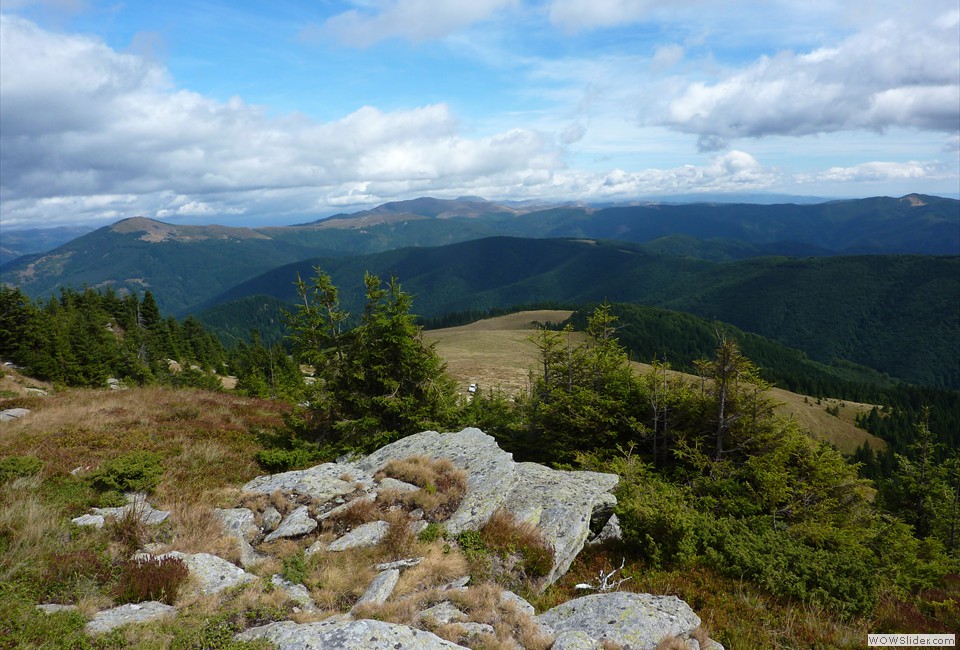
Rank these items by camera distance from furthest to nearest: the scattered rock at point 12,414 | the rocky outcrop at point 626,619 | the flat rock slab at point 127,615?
the scattered rock at point 12,414, the rocky outcrop at point 626,619, the flat rock slab at point 127,615

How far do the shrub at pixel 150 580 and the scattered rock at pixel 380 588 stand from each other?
3.13m

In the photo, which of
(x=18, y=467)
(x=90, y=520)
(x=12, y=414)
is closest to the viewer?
(x=90, y=520)

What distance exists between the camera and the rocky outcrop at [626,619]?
25.8 feet

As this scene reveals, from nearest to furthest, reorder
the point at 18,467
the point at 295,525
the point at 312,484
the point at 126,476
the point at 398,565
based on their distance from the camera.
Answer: the point at 398,565 < the point at 295,525 < the point at 126,476 < the point at 18,467 < the point at 312,484

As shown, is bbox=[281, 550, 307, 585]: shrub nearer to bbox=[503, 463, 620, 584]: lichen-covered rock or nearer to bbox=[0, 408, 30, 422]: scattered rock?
bbox=[503, 463, 620, 584]: lichen-covered rock

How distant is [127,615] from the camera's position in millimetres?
A: 7016

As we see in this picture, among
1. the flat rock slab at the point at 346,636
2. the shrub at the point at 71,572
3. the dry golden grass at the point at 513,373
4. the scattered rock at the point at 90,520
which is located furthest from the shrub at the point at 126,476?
the dry golden grass at the point at 513,373

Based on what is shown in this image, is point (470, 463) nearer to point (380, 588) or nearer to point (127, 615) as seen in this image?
point (380, 588)

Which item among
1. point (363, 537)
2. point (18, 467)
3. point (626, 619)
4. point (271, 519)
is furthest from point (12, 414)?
point (626, 619)

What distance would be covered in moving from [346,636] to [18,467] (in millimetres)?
11582

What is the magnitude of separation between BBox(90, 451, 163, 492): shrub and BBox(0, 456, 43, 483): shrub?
1681 millimetres

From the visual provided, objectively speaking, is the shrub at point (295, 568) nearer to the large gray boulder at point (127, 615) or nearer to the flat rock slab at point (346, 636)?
the flat rock slab at point (346, 636)

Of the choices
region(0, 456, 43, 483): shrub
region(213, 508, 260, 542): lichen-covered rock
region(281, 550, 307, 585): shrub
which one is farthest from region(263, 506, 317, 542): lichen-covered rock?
region(0, 456, 43, 483): shrub

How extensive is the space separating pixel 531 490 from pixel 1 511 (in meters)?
11.9
